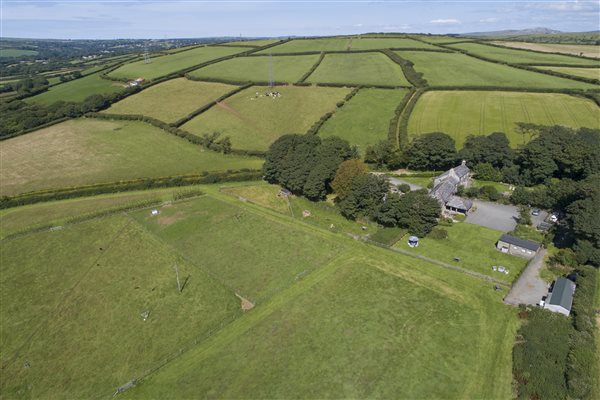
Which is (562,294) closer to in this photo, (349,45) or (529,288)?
(529,288)

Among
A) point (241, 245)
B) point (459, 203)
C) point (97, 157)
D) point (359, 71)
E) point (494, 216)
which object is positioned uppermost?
point (359, 71)

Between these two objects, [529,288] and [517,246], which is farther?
[517,246]

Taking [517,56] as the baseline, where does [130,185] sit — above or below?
below

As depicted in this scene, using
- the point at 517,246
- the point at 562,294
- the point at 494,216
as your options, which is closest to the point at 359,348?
the point at 562,294

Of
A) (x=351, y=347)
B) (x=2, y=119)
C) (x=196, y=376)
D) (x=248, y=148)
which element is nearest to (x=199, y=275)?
(x=196, y=376)

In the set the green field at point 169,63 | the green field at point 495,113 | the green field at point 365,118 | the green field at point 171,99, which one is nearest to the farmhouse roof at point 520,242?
the green field at point 495,113

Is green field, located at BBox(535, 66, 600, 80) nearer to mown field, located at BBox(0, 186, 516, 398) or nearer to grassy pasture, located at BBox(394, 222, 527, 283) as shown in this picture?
grassy pasture, located at BBox(394, 222, 527, 283)

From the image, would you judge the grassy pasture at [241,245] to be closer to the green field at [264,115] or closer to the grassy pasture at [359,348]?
the grassy pasture at [359,348]

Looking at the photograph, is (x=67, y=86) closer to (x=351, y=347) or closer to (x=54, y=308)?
(x=54, y=308)
